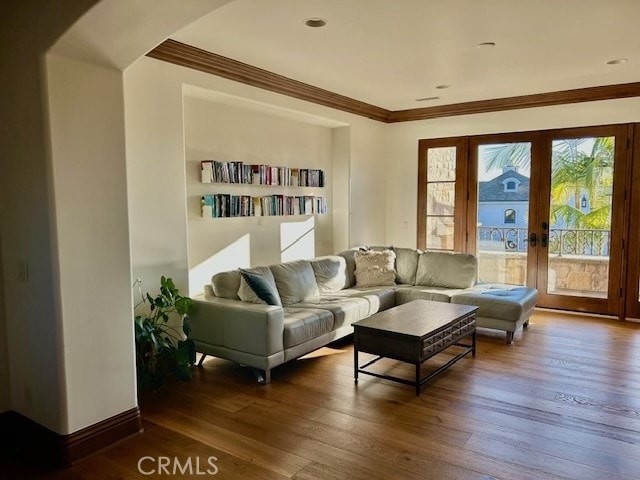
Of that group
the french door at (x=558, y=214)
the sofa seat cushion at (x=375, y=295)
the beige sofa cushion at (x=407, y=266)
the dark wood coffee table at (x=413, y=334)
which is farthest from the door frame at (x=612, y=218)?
the dark wood coffee table at (x=413, y=334)

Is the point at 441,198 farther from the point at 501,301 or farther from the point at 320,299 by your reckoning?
the point at 320,299

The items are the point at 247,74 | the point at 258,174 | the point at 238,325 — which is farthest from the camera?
the point at 258,174

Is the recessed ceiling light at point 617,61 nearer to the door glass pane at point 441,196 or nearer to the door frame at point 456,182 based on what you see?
the door frame at point 456,182

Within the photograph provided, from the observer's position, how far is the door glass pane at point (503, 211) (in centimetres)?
619

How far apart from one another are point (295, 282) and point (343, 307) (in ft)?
1.81

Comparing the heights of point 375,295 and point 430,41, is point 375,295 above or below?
below

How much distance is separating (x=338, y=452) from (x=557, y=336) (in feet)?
10.7

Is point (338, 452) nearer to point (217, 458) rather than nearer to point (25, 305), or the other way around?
point (217, 458)

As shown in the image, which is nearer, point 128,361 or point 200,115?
point 128,361

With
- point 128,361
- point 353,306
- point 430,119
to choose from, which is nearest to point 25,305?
point 128,361

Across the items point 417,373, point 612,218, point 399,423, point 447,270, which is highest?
point 612,218

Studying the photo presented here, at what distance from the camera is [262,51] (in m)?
4.16

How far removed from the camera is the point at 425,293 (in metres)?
5.28

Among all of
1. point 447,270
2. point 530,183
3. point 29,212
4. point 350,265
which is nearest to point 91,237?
point 29,212
